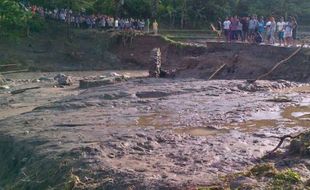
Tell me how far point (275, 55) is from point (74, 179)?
776 inches

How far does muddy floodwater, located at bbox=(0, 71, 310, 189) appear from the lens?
1139cm

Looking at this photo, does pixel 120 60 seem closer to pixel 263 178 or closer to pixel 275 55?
pixel 275 55

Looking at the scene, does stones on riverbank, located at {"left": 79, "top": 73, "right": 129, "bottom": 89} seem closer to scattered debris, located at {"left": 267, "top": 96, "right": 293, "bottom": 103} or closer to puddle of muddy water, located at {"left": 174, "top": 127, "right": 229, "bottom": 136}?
scattered debris, located at {"left": 267, "top": 96, "right": 293, "bottom": 103}

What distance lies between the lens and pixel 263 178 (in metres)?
10.1

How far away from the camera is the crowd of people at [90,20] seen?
140ft

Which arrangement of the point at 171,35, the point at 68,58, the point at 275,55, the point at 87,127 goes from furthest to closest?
the point at 171,35 < the point at 68,58 < the point at 275,55 < the point at 87,127

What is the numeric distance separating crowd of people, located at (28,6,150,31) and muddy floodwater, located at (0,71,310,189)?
17384 mm

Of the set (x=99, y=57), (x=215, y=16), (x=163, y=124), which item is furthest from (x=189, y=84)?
(x=215, y=16)

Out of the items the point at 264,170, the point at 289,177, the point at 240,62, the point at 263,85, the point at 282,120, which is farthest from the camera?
the point at 240,62

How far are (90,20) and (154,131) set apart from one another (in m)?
28.7

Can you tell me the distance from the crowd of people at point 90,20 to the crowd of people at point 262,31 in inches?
452

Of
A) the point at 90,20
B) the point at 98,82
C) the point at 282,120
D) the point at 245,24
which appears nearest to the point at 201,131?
the point at 282,120

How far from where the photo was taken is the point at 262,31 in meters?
31.2

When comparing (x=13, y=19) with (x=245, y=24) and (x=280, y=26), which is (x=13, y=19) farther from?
(x=280, y=26)
